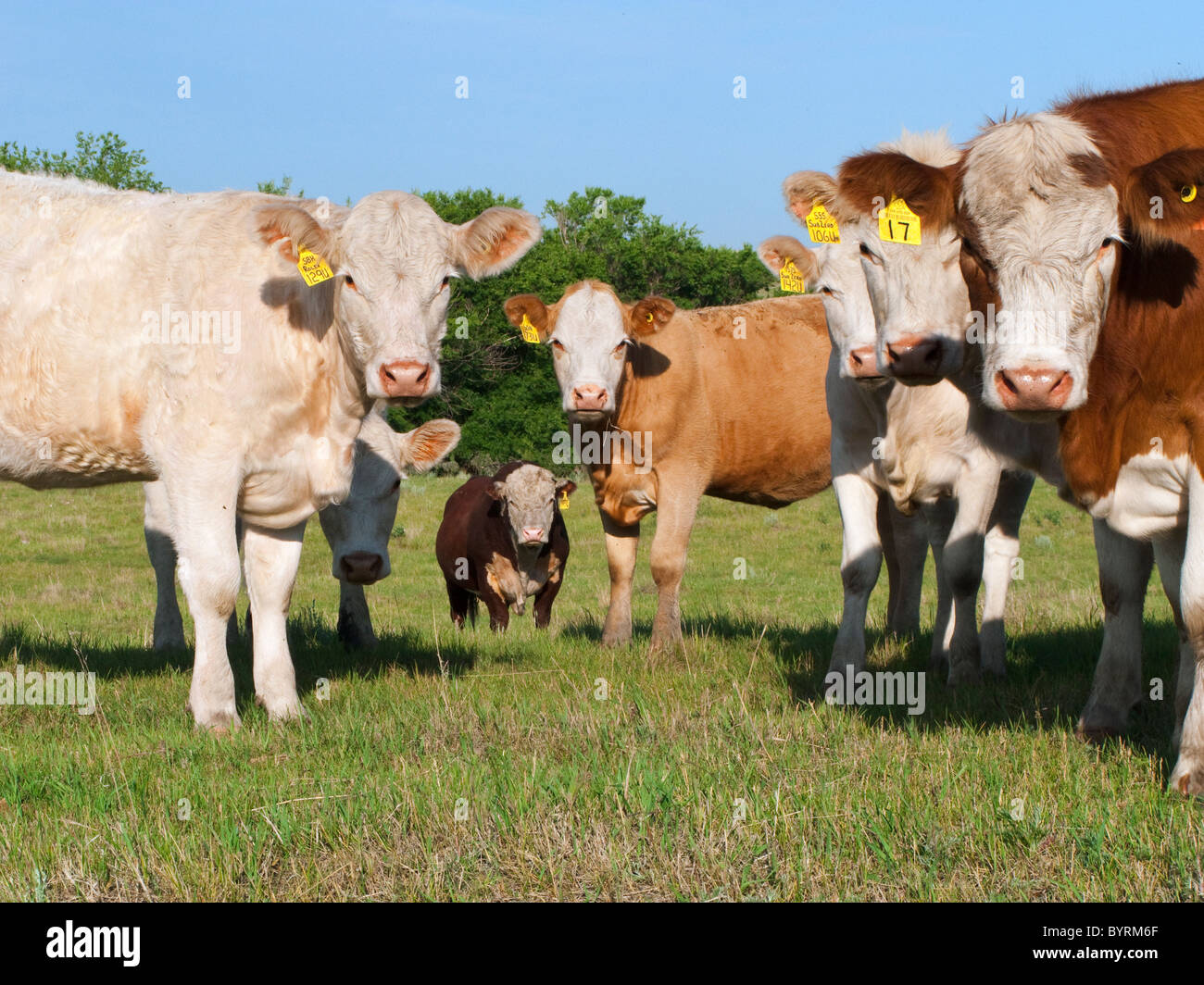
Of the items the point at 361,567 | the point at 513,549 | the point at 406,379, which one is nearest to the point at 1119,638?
the point at 406,379

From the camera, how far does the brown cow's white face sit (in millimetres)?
4051

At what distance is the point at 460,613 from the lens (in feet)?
43.1

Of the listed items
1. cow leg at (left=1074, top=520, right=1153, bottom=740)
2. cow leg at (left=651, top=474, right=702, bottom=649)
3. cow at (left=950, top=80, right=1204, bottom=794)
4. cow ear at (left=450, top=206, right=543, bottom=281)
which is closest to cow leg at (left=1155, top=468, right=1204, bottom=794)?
cow at (left=950, top=80, right=1204, bottom=794)

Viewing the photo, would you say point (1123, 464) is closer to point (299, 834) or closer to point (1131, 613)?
point (1131, 613)

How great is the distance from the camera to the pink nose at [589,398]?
875 centimetres

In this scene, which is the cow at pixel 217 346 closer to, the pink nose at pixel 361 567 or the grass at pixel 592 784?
the grass at pixel 592 784

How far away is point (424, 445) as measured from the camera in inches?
392

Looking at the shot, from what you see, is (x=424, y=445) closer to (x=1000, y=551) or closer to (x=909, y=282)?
(x=1000, y=551)

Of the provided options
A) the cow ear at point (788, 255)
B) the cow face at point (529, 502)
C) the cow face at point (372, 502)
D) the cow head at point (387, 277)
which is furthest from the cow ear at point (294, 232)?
the cow face at point (529, 502)

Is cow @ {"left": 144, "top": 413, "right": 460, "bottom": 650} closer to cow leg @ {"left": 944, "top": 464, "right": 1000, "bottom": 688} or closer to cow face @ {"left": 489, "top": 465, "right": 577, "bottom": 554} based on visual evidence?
cow face @ {"left": 489, "top": 465, "right": 577, "bottom": 554}

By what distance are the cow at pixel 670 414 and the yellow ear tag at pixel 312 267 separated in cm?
311

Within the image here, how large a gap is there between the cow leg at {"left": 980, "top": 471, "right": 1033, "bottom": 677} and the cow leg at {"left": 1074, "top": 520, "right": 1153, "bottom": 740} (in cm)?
171
